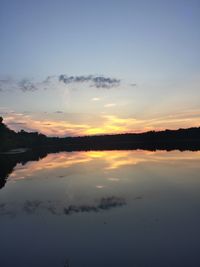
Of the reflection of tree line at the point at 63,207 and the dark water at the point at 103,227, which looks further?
the reflection of tree line at the point at 63,207

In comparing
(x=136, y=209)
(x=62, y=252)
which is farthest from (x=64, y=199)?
(x=62, y=252)

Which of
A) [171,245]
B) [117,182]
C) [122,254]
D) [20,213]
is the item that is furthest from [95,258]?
[117,182]

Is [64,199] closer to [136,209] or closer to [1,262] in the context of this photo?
[136,209]

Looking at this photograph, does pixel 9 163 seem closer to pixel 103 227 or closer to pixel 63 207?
pixel 63 207

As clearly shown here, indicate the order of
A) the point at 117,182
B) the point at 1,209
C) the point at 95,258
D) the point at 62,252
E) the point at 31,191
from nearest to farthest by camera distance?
1. the point at 95,258
2. the point at 62,252
3. the point at 1,209
4. the point at 31,191
5. the point at 117,182

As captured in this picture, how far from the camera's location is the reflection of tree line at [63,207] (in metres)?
23.0

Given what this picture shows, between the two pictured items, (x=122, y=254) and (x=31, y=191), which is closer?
(x=122, y=254)

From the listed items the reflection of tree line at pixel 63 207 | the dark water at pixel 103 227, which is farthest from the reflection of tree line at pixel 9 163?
the dark water at pixel 103 227

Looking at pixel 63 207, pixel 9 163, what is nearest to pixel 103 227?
pixel 63 207

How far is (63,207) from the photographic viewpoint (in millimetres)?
24688

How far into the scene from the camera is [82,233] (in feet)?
57.8

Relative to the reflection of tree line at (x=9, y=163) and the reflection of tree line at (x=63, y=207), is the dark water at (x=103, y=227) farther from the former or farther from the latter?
the reflection of tree line at (x=9, y=163)

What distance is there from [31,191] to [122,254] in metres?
20.4

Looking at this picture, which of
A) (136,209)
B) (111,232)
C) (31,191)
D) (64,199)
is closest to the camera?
(111,232)
